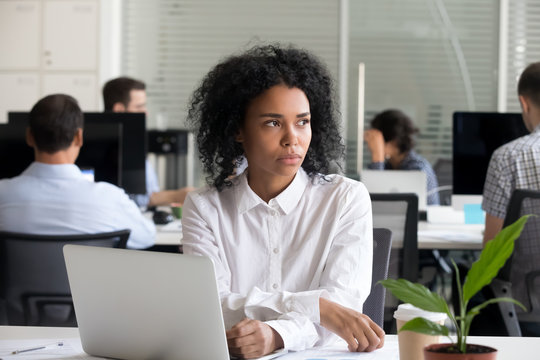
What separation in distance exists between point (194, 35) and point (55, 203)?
13.2 feet

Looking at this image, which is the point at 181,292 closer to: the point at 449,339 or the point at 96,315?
the point at 96,315

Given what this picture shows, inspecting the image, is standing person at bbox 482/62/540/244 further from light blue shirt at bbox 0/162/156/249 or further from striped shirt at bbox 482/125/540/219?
light blue shirt at bbox 0/162/156/249

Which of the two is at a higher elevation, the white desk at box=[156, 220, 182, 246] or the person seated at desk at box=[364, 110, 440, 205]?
the person seated at desk at box=[364, 110, 440, 205]

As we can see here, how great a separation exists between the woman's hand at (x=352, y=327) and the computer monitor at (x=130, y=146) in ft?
6.31

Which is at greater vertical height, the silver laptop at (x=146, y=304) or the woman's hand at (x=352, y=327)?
the silver laptop at (x=146, y=304)

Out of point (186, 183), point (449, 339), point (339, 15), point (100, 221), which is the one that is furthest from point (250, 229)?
point (339, 15)

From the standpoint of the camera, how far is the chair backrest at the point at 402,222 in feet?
8.27

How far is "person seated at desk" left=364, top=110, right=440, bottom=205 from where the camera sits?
4.48 metres

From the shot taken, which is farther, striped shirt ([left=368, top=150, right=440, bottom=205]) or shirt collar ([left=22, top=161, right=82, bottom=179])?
striped shirt ([left=368, top=150, right=440, bottom=205])

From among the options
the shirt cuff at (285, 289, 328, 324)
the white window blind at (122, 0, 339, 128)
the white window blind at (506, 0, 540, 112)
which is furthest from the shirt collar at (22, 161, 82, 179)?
the white window blind at (506, 0, 540, 112)

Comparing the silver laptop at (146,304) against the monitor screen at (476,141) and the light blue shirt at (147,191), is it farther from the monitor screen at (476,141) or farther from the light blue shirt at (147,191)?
the light blue shirt at (147,191)

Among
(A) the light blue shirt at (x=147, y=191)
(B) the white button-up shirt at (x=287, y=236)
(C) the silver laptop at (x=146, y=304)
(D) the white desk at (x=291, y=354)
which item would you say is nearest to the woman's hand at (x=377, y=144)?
(A) the light blue shirt at (x=147, y=191)

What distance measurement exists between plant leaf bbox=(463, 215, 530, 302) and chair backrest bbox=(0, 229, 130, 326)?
1.45 m

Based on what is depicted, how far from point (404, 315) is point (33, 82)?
16.9 feet
